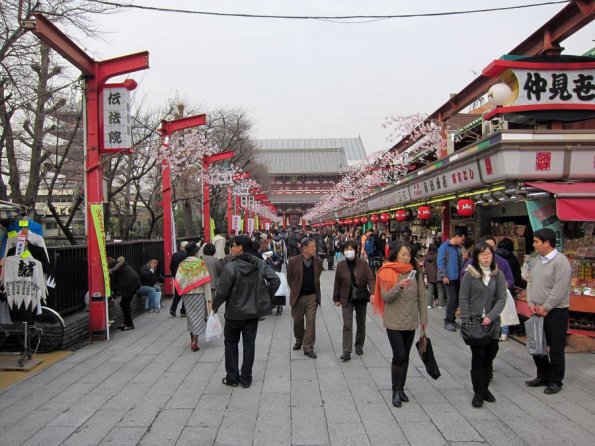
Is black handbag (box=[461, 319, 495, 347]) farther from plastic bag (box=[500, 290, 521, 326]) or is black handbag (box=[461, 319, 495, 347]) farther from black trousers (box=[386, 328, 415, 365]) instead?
plastic bag (box=[500, 290, 521, 326])

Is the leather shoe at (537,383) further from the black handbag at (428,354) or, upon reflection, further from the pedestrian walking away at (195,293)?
the pedestrian walking away at (195,293)

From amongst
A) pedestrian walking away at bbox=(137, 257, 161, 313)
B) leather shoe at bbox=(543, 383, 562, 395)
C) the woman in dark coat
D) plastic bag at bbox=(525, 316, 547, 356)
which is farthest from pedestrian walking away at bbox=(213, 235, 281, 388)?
pedestrian walking away at bbox=(137, 257, 161, 313)

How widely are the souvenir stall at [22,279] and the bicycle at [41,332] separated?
0.26 feet

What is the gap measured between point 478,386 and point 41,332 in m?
6.14

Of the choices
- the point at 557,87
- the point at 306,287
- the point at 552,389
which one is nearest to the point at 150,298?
the point at 306,287

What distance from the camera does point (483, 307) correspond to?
4.93 m

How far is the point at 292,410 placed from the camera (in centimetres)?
494

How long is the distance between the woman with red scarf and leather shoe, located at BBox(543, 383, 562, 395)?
1.59m

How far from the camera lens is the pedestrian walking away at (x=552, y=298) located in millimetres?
5219

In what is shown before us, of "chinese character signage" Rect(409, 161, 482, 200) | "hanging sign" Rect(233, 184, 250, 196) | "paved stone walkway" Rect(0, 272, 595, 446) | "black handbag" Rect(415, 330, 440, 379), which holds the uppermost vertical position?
"hanging sign" Rect(233, 184, 250, 196)

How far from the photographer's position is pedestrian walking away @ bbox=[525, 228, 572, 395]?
17.1 feet

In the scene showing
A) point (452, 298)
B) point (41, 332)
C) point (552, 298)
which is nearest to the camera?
point (552, 298)

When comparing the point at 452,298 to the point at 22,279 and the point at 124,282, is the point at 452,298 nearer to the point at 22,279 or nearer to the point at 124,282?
the point at 124,282

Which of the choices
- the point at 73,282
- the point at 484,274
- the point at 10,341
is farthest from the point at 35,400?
the point at 484,274
